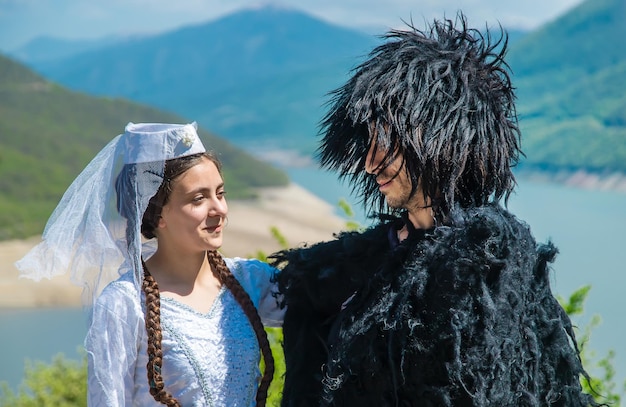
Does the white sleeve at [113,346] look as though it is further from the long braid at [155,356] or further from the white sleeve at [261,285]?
the white sleeve at [261,285]

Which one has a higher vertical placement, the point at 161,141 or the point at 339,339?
the point at 161,141

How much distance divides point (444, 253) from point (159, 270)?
0.72 meters

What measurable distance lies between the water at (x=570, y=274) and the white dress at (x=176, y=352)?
27.3 ft

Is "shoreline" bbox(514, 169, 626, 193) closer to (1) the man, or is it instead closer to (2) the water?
(2) the water

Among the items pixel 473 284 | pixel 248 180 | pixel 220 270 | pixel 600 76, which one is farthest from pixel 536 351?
pixel 600 76

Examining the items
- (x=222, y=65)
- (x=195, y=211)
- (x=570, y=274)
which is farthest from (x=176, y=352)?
(x=222, y=65)

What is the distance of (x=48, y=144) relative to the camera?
39.7 metres

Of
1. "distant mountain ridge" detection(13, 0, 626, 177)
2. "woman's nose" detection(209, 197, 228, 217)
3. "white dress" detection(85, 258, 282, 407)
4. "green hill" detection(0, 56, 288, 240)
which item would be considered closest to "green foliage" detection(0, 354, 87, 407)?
"distant mountain ridge" detection(13, 0, 626, 177)

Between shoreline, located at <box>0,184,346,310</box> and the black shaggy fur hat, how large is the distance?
19339 mm

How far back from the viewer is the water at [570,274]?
1898 cm

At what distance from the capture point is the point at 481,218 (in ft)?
5.89

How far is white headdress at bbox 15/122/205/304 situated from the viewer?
6.65ft

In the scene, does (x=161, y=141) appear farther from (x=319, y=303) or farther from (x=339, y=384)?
(x=339, y=384)

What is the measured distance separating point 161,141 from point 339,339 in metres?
0.63
